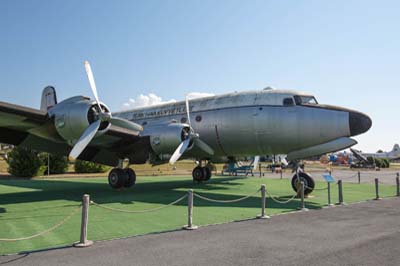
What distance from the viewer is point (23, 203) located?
1180 cm

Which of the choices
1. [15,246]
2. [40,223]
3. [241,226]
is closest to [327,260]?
Result: [241,226]

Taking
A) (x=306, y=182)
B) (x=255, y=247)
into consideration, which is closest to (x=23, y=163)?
(x=306, y=182)

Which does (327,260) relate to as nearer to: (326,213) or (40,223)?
(326,213)

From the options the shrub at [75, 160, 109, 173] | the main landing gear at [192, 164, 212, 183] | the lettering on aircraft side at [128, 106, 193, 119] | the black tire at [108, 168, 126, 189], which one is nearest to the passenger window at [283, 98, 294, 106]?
the lettering on aircraft side at [128, 106, 193, 119]

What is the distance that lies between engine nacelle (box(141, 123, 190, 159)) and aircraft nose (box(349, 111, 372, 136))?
23.4 ft

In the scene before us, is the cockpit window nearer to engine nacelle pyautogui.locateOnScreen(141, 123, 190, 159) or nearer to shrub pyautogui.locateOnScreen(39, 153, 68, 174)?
engine nacelle pyautogui.locateOnScreen(141, 123, 190, 159)

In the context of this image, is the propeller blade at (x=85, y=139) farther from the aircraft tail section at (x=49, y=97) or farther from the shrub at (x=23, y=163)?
the shrub at (x=23, y=163)

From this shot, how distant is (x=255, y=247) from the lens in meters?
6.38

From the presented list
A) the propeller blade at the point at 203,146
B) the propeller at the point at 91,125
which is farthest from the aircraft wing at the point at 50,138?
the propeller blade at the point at 203,146

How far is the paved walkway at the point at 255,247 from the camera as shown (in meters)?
5.45

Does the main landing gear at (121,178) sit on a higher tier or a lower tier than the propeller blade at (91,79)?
lower

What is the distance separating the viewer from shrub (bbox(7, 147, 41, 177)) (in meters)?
26.9

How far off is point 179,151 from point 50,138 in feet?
17.6

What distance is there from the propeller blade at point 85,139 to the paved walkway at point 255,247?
206 inches
